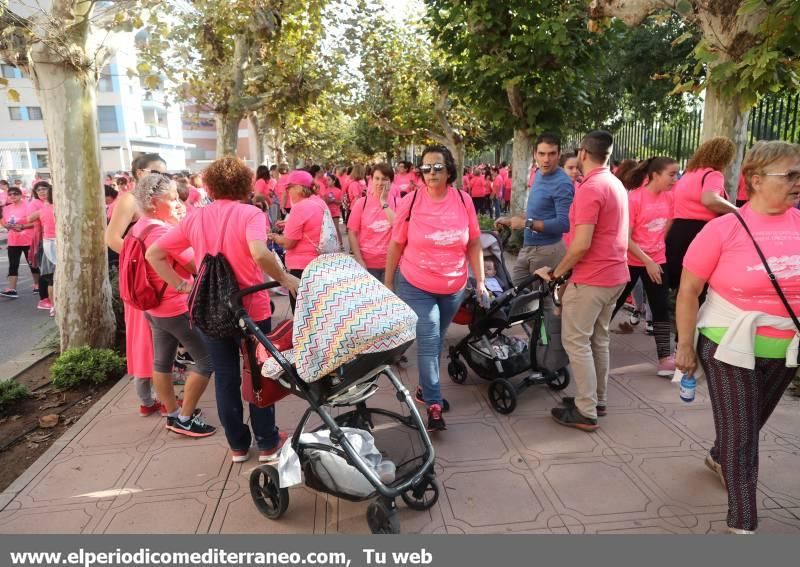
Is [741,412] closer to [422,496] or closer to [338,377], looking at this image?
[422,496]

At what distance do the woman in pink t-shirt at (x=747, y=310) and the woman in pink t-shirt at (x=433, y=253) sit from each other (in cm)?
147

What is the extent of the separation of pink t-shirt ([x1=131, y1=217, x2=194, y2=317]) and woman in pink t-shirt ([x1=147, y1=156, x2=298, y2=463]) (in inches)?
5.8

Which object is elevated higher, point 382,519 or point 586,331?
point 586,331

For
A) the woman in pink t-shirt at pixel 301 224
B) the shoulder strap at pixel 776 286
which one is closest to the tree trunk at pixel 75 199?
the woman in pink t-shirt at pixel 301 224

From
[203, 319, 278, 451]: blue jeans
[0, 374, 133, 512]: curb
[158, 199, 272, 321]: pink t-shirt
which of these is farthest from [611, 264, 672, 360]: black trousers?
[0, 374, 133, 512]: curb

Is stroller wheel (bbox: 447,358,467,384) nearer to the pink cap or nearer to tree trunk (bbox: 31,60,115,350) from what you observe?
the pink cap

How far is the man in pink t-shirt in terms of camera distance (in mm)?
3324

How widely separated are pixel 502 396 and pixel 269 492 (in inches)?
74.2

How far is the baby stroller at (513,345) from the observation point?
4.06m

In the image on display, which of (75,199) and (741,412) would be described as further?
(75,199)

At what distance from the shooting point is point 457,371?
465 centimetres

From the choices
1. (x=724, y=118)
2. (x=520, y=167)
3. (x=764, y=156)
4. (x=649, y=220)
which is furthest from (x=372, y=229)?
(x=520, y=167)

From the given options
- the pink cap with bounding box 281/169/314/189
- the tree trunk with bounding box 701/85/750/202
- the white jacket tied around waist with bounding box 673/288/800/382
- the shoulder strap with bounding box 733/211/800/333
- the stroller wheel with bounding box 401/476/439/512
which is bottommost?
the stroller wheel with bounding box 401/476/439/512

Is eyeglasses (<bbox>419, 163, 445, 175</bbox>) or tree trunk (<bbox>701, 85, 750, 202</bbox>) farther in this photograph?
tree trunk (<bbox>701, 85, 750, 202</bbox>)
